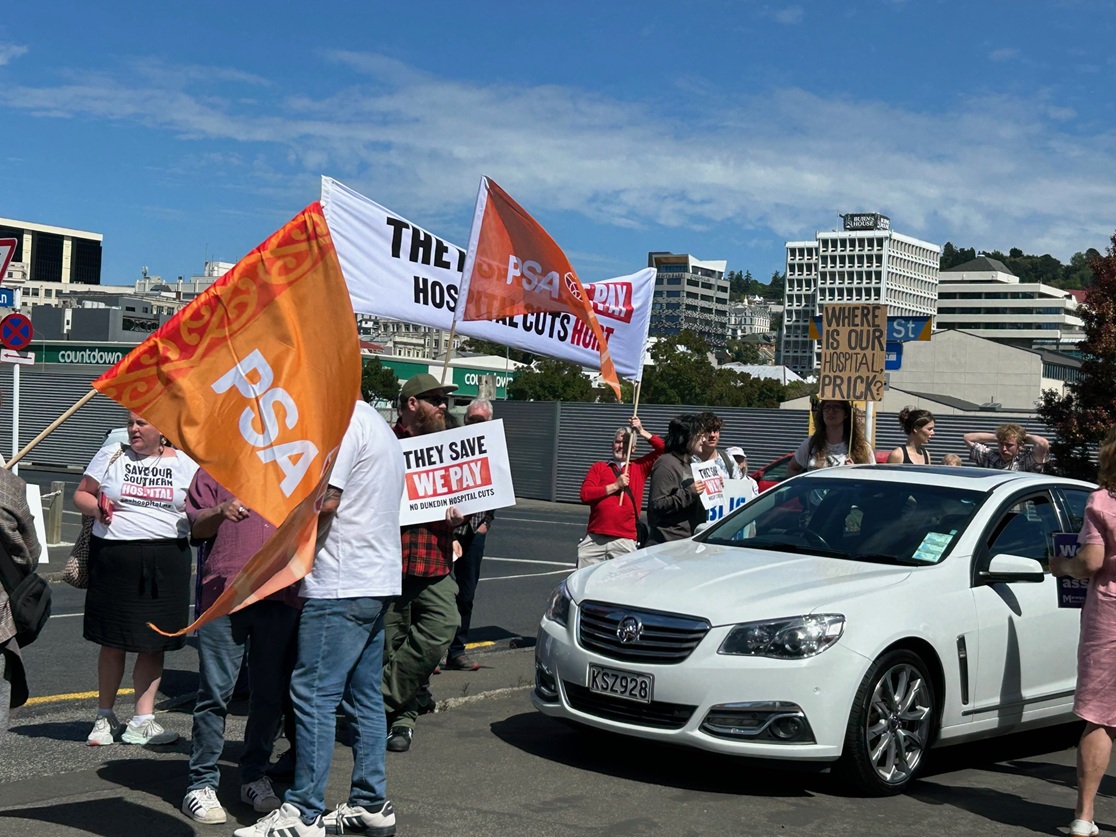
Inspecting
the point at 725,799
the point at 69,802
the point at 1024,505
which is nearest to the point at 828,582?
the point at 725,799

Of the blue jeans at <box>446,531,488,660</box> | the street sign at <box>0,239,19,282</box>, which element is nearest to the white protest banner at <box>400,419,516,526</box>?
the blue jeans at <box>446,531,488,660</box>

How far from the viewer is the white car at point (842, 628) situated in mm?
6090

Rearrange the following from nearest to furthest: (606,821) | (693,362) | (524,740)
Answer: (606,821) → (524,740) → (693,362)

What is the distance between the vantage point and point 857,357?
12336mm

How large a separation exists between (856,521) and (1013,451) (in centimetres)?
410

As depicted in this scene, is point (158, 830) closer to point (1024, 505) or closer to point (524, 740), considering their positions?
point (524, 740)

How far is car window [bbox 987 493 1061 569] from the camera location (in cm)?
714

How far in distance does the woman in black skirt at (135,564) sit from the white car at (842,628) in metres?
2.00

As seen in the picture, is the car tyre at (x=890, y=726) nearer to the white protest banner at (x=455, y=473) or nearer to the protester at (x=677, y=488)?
the white protest banner at (x=455, y=473)

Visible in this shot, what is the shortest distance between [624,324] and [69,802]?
20.4 ft

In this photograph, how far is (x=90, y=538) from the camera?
6.96 meters

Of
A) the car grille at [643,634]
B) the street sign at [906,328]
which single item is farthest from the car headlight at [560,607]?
the street sign at [906,328]

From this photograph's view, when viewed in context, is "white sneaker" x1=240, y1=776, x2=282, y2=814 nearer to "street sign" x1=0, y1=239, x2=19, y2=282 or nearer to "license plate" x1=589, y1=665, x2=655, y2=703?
"license plate" x1=589, y1=665, x2=655, y2=703

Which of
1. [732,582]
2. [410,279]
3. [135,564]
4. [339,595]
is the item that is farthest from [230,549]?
[410,279]
